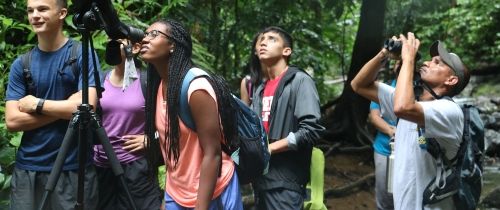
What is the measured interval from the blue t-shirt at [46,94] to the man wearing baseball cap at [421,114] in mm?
1791

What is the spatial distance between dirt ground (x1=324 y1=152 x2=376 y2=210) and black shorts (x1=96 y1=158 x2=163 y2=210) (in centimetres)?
354

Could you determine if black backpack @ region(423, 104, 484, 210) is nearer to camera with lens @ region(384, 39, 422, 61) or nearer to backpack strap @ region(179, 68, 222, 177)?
camera with lens @ region(384, 39, 422, 61)

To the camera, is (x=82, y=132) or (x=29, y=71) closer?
(x=82, y=132)

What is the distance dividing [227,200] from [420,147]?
4.00 ft

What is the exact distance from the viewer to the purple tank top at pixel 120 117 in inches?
132

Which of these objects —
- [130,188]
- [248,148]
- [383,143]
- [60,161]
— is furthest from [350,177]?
[60,161]

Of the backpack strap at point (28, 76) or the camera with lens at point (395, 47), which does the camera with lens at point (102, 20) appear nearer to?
the backpack strap at point (28, 76)

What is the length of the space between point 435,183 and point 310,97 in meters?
1.01

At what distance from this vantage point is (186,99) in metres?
2.35

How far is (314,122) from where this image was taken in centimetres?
344

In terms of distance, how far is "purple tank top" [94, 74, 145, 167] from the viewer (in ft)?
11.0

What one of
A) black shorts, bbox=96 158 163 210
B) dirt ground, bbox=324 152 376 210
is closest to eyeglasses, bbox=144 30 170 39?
black shorts, bbox=96 158 163 210

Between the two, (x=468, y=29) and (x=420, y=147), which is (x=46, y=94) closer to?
(x=420, y=147)

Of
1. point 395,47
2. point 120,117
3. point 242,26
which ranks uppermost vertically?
point 242,26
